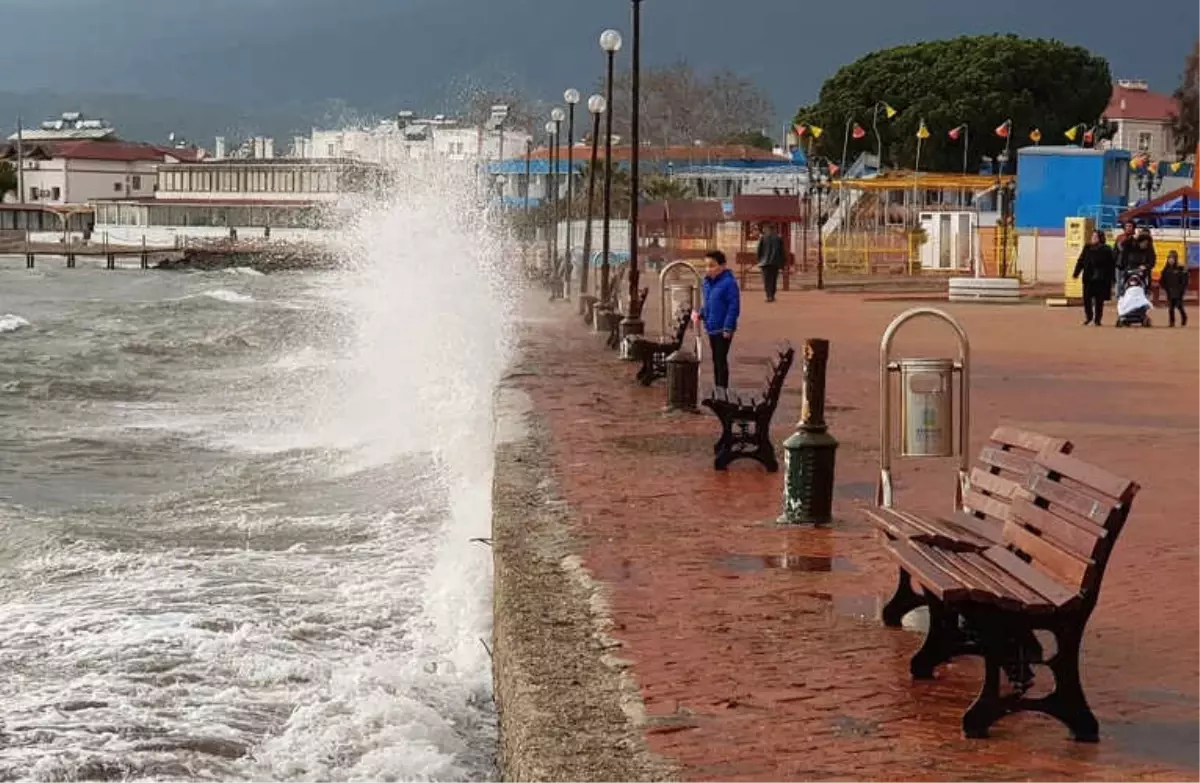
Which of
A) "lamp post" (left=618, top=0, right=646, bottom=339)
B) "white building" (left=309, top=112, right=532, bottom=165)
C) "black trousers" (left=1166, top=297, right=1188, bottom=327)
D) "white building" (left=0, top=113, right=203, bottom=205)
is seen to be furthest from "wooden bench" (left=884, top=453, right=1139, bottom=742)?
"white building" (left=0, top=113, right=203, bottom=205)

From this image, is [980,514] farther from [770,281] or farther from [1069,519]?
[770,281]

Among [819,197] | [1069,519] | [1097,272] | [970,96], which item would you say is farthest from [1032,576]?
[970,96]

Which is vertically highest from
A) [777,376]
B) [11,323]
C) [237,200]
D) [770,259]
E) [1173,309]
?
[237,200]

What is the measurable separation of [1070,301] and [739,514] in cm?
2624

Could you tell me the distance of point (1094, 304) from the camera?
1084 inches

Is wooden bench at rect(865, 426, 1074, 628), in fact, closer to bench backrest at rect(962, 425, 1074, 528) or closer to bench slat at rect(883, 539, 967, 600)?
bench backrest at rect(962, 425, 1074, 528)

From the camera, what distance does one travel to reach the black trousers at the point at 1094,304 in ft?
87.7

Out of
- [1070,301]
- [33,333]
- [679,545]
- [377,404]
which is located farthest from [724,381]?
[33,333]

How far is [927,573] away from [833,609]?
5.61 ft

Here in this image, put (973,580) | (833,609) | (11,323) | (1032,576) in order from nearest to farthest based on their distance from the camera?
(973,580) → (1032,576) → (833,609) → (11,323)

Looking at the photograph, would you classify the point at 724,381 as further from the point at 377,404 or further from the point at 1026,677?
the point at 1026,677

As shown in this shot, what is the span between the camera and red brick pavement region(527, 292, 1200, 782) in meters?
4.97

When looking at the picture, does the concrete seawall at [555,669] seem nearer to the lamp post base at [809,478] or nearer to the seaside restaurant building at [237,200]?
the lamp post base at [809,478]

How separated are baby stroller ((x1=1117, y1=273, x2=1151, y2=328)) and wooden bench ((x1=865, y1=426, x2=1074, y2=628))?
20.6 meters
